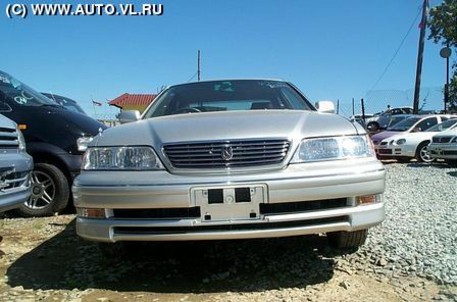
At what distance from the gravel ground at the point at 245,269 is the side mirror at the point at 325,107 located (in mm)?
1092

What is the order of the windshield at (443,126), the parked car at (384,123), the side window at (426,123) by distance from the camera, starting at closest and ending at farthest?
the windshield at (443,126)
the side window at (426,123)
the parked car at (384,123)

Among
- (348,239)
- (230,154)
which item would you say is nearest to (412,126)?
(348,239)

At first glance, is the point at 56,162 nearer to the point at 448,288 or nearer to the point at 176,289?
the point at 176,289

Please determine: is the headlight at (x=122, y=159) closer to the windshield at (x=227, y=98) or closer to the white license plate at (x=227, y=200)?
the white license plate at (x=227, y=200)

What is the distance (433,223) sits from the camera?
4438mm

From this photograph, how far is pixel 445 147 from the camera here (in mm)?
11711

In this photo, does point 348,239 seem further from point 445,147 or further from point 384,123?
point 384,123

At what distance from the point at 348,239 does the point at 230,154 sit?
121 centimetres

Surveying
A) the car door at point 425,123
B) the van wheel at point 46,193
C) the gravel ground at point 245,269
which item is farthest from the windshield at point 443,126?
the van wheel at point 46,193

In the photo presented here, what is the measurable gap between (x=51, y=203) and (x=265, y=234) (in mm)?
3472

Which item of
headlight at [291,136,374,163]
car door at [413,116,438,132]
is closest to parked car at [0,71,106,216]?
headlight at [291,136,374,163]

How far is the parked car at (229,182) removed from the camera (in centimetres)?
273

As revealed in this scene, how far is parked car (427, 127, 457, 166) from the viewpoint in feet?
38.0

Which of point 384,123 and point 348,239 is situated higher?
point 384,123
